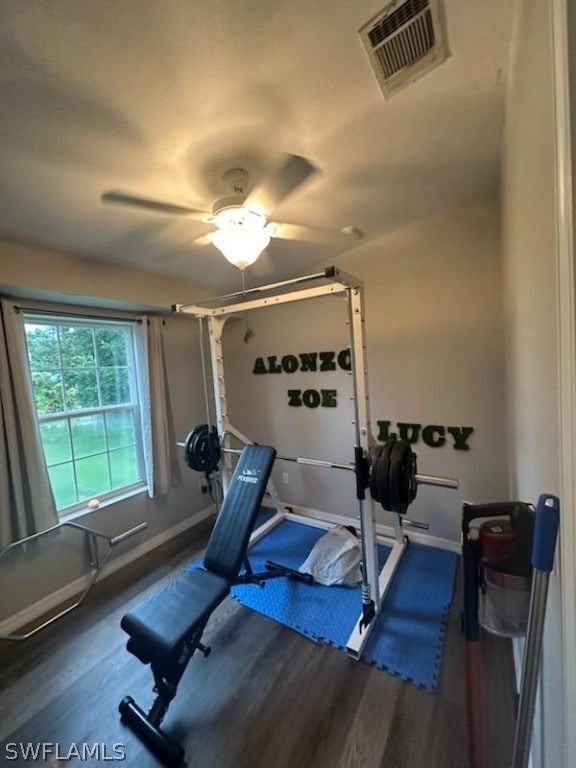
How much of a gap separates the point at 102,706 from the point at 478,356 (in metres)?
3.11

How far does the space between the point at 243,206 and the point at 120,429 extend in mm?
2359

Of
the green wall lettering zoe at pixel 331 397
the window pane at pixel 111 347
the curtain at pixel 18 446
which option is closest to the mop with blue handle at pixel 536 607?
the green wall lettering zoe at pixel 331 397

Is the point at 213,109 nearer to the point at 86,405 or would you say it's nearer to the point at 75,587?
the point at 86,405

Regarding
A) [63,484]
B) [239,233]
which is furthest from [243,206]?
[63,484]

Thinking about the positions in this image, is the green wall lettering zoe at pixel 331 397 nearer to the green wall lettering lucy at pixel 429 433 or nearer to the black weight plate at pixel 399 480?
the green wall lettering lucy at pixel 429 433

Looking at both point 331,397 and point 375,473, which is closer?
point 375,473

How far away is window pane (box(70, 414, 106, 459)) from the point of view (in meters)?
2.65

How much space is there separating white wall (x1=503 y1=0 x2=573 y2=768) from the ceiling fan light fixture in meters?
1.05

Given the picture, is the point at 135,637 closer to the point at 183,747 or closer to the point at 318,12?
the point at 183,747

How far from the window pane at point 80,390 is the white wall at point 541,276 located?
3.00 metres

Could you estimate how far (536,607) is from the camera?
72cm

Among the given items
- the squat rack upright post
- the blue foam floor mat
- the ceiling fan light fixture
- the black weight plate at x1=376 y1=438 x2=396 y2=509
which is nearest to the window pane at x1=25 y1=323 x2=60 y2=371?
the squat rack upright post

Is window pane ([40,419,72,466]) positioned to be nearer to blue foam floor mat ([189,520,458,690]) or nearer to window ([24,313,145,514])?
window ([24,313,145,514])

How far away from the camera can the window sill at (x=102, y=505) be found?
251 cm
